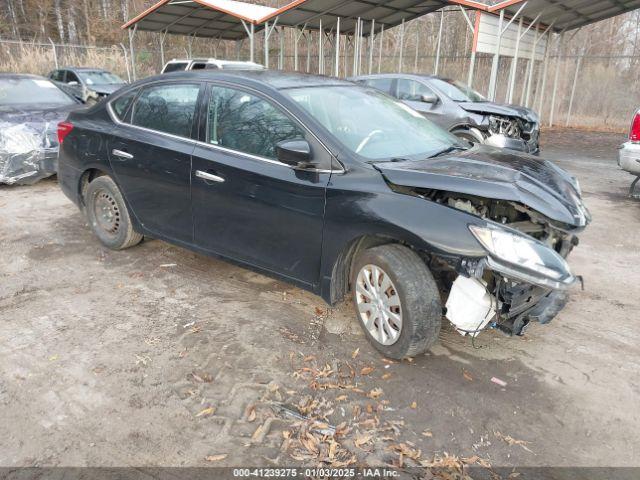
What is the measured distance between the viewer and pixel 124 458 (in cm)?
242

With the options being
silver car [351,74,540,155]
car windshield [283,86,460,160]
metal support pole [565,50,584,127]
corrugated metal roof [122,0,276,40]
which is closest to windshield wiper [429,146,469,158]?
car windshield [283,86,460,160]

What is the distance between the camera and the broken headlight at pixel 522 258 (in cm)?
272

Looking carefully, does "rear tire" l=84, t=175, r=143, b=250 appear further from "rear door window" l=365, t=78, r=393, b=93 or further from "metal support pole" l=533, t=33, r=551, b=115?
"metal support pole" l=533, t=33, r=551, b=115

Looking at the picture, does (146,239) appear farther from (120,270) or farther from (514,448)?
(514,448)

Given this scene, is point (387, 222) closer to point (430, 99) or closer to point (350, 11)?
point (430, 99)

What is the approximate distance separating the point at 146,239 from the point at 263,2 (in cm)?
2933

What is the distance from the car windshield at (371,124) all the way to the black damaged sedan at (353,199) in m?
0.01

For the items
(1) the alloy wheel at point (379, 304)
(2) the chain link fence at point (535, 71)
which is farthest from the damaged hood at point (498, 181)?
(2) the chain link fence at point (535, 71)

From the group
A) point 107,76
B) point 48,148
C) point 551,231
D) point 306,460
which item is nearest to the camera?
point 306,460

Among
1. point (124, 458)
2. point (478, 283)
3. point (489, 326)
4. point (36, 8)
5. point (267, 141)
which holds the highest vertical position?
point (36, 8)

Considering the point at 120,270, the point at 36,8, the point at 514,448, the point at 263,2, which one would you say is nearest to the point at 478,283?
the point at 514,448

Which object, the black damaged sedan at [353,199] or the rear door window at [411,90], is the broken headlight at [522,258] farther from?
the rear door window at [411,90]

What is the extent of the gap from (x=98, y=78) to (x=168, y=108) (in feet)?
49.9

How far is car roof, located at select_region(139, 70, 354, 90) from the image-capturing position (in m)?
3.69
